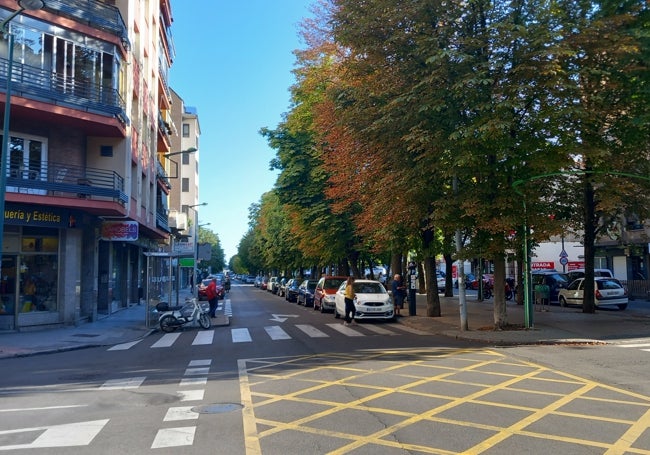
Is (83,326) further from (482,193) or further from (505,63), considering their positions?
(505,63)

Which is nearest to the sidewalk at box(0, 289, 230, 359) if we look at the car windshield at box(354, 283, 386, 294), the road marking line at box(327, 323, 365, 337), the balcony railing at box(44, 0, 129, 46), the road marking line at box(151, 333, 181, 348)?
the road marking line at box(151, 333, 181, 348)

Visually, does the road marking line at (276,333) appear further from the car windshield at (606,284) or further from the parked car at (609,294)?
the car windshield at (606,284)

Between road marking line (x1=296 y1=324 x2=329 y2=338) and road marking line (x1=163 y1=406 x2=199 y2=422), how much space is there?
8.84 m

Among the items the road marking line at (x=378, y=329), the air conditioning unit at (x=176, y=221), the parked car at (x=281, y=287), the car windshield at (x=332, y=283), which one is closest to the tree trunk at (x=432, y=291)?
the road marking line at (x=378, y=329)

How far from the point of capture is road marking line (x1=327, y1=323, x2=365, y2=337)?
16.8 meters

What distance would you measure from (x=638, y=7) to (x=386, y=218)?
32.8 ft

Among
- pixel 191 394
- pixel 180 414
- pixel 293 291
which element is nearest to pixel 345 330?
pixel 191 394

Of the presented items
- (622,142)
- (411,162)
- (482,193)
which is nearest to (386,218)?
(411,162)

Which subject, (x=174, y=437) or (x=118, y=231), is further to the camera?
(x=118, y=231)

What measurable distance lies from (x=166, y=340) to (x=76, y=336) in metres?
3.37

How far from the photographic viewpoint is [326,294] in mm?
26797

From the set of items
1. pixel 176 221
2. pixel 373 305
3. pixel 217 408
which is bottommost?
pixel 217 408

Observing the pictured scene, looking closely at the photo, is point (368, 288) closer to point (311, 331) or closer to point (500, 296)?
point (311, 331)

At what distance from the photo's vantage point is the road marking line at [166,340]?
15.3 metres
